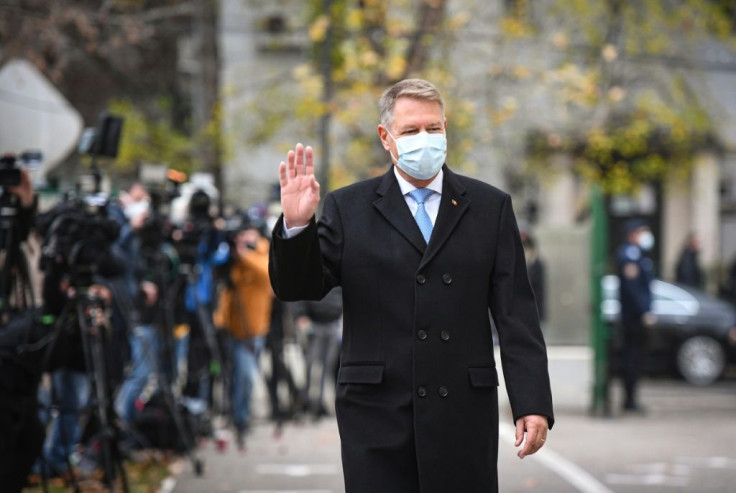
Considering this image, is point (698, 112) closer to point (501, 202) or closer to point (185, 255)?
point (185, 255)

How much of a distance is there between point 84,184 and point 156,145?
74.2ft

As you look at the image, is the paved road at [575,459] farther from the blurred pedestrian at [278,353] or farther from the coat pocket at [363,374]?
the coat pocket at [363,374]

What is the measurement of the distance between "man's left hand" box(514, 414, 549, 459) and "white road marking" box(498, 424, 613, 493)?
16.8 ft

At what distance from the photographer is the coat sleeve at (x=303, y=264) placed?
15.6 feet

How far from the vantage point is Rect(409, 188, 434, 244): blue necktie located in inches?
199

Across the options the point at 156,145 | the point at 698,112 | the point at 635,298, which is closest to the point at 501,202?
the point at 635,298

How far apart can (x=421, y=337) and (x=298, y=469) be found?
20.6ft

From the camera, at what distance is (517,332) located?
4996 millimetres

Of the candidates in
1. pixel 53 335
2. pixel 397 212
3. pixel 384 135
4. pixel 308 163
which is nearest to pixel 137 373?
pixel 53 335

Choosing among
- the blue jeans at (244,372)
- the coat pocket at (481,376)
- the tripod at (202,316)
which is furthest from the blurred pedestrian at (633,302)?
the coat pocket at (481,376)

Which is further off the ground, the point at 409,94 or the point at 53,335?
the point at 409,94

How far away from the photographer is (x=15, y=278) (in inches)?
327

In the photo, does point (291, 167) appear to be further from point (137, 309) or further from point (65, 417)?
point (137, 309)

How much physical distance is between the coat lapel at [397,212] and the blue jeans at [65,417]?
4.31 m
